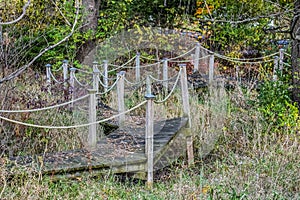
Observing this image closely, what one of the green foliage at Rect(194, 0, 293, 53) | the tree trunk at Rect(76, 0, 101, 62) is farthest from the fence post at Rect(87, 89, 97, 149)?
the green foliage at Rect(194, 0, 293, 53)

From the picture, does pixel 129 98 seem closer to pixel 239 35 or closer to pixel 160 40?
pixel 160 40

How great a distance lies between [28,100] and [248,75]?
5.58 metres

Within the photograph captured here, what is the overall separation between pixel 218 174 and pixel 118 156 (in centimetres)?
117

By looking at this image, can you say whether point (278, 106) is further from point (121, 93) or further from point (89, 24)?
point (89, 24)

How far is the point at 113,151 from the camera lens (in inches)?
187

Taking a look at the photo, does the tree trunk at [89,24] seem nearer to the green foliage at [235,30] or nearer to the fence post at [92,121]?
the green foliage at [235,30]

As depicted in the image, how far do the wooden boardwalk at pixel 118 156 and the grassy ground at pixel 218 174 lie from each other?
0.11 meters

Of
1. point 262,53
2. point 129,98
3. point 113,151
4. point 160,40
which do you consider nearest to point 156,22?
point 160,40

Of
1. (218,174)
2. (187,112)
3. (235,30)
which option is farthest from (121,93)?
(235,30)

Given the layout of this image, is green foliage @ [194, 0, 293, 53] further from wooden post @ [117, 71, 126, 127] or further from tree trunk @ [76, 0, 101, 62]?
wooden post @ [117, 71, 126, 127]

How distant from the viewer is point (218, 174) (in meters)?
4.44

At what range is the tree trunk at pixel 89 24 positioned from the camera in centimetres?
977

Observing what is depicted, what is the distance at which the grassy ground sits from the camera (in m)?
3.76

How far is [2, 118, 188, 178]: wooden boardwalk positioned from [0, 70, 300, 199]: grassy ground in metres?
0.11
